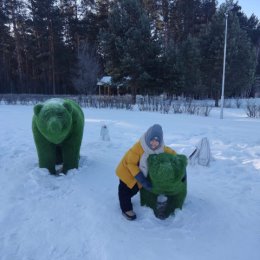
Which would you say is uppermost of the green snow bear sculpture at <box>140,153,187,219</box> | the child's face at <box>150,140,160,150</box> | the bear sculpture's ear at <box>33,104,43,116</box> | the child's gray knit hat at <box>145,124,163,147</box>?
the bear sculpture's ear at <box>33,104,43,116</box>

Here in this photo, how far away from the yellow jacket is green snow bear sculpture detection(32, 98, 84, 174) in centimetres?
136

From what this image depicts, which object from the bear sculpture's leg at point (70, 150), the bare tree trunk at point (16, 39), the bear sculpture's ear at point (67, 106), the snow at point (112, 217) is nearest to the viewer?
the snow at point (112, 217)

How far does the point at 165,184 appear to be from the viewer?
3.20 meters

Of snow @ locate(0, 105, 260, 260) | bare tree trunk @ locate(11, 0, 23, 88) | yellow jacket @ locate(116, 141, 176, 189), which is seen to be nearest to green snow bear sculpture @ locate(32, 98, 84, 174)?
snow @ locate(0, 105, 260, 260)

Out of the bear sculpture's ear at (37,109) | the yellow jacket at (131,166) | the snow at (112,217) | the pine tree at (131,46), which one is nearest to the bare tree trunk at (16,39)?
the pine tree at (131,46)

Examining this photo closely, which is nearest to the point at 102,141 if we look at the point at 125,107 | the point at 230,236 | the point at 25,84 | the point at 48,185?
the point at 48,185

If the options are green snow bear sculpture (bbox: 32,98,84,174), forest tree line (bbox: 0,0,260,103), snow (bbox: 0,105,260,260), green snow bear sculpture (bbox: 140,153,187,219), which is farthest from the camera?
forest tree line (bbox: 0,0,260,103)

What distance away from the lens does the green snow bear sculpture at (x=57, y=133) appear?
14.6 ft

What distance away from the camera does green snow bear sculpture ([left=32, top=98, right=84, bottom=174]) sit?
4.44 metres

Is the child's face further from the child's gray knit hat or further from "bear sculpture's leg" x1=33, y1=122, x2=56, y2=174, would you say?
"bear sculpture's leg" x1=33, y1=122, x2=56, y2=174

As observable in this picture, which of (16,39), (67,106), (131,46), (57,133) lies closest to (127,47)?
(131,46)

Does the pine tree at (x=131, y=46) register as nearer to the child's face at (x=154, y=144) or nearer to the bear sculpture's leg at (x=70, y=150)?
the bear sculpture's leg at (x=70, y=150)

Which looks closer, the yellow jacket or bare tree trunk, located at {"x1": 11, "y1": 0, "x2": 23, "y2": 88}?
the yellow jacket

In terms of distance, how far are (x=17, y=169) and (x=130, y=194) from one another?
2556 millimetres
